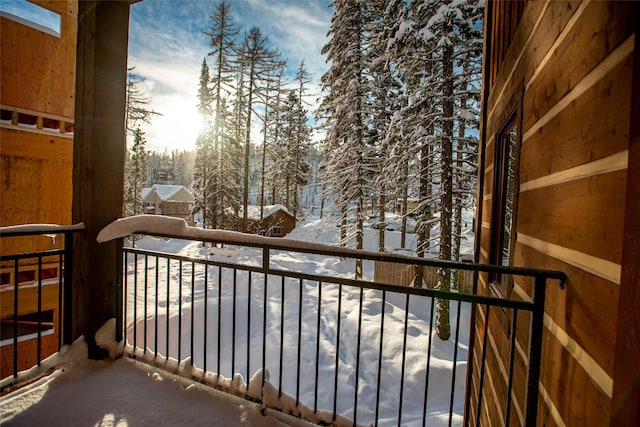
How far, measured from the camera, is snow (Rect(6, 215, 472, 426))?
6.64ft

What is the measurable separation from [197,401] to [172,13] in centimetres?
504

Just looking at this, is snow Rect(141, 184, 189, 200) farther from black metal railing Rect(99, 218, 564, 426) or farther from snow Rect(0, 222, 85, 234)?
snow Rect(0, 222, 85, 234)

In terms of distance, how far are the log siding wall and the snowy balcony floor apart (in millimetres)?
1617

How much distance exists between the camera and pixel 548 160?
1505 mm

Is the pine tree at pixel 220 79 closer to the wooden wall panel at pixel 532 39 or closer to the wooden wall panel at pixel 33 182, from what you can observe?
the wooden wall panel at pixel 33 182

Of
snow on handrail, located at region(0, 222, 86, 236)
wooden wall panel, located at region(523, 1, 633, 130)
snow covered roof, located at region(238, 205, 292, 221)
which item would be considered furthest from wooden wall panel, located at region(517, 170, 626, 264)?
snow covered roof, located at region(238, 205, 292, 221)

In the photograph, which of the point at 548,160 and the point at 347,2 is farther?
the point at 347,2

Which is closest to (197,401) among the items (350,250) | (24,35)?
(350,250)

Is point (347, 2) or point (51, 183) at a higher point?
point (347, 2)

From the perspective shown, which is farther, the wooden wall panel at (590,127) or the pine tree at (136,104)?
the pine tree at (136,104)

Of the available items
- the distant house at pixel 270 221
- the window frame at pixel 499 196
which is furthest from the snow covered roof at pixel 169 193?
the window frame at pixel 499 196

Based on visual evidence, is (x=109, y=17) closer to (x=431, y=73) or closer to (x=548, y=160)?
(x=548, y=160)

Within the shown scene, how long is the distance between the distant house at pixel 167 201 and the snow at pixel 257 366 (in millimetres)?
20918

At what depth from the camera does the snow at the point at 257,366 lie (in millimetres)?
2023
